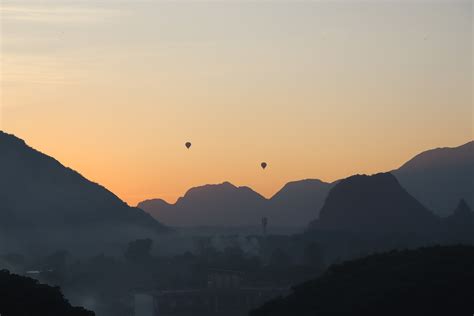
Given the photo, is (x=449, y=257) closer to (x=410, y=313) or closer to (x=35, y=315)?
(x=410, y=313)

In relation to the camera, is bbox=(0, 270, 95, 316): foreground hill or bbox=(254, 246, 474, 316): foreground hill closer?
bbox=(0, 270, 95, 316): foreground hill

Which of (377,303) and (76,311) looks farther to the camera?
(377,303)

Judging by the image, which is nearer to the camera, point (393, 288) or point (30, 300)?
point (30, 300)

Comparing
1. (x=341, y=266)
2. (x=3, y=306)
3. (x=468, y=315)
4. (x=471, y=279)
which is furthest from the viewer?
(x=341, y=266)

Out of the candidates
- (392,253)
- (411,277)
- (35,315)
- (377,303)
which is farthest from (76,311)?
(392,253)

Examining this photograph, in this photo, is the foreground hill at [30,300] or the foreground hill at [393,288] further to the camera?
the foreground hill at [393,288]
